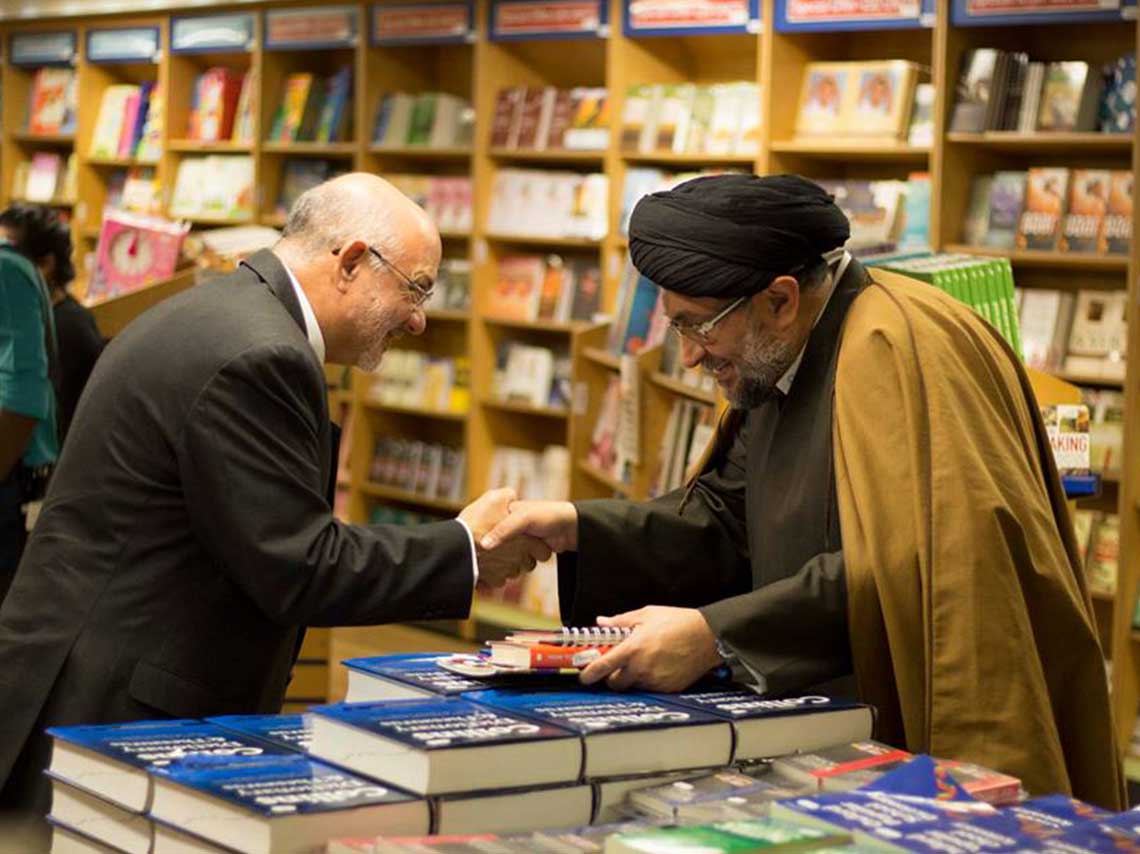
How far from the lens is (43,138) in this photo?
10984 mm

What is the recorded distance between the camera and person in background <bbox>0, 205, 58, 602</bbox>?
5.02 meters

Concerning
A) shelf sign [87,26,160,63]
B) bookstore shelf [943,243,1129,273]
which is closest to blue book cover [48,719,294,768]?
bookstore shelf [943,243,1129,273]

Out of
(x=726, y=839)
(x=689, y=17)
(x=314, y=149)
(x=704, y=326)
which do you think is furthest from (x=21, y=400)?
(x=314, y=149)

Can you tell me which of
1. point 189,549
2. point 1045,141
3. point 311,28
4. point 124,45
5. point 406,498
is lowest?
point 406,498

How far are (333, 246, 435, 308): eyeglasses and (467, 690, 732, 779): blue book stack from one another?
936 mm

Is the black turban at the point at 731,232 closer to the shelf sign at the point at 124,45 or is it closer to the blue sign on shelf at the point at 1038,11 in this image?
the blue sign on shelf at the point at 1038,11

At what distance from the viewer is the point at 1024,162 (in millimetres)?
6582

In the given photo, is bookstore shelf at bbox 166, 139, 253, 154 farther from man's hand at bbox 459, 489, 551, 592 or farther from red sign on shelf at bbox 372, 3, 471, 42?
man's hand at bbox 459, 489, 551, 592

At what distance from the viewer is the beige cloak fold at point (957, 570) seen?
2.20 m

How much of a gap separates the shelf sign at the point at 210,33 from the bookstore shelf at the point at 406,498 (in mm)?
2530

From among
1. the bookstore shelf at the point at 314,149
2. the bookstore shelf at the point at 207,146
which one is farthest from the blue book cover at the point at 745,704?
the bookstore shelf at the point at 207,146

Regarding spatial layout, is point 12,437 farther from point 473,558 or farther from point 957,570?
point 957,570

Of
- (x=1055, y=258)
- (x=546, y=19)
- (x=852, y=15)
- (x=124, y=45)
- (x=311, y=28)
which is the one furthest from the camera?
(x=124, y=45)

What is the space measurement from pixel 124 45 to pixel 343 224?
26.7 feet
